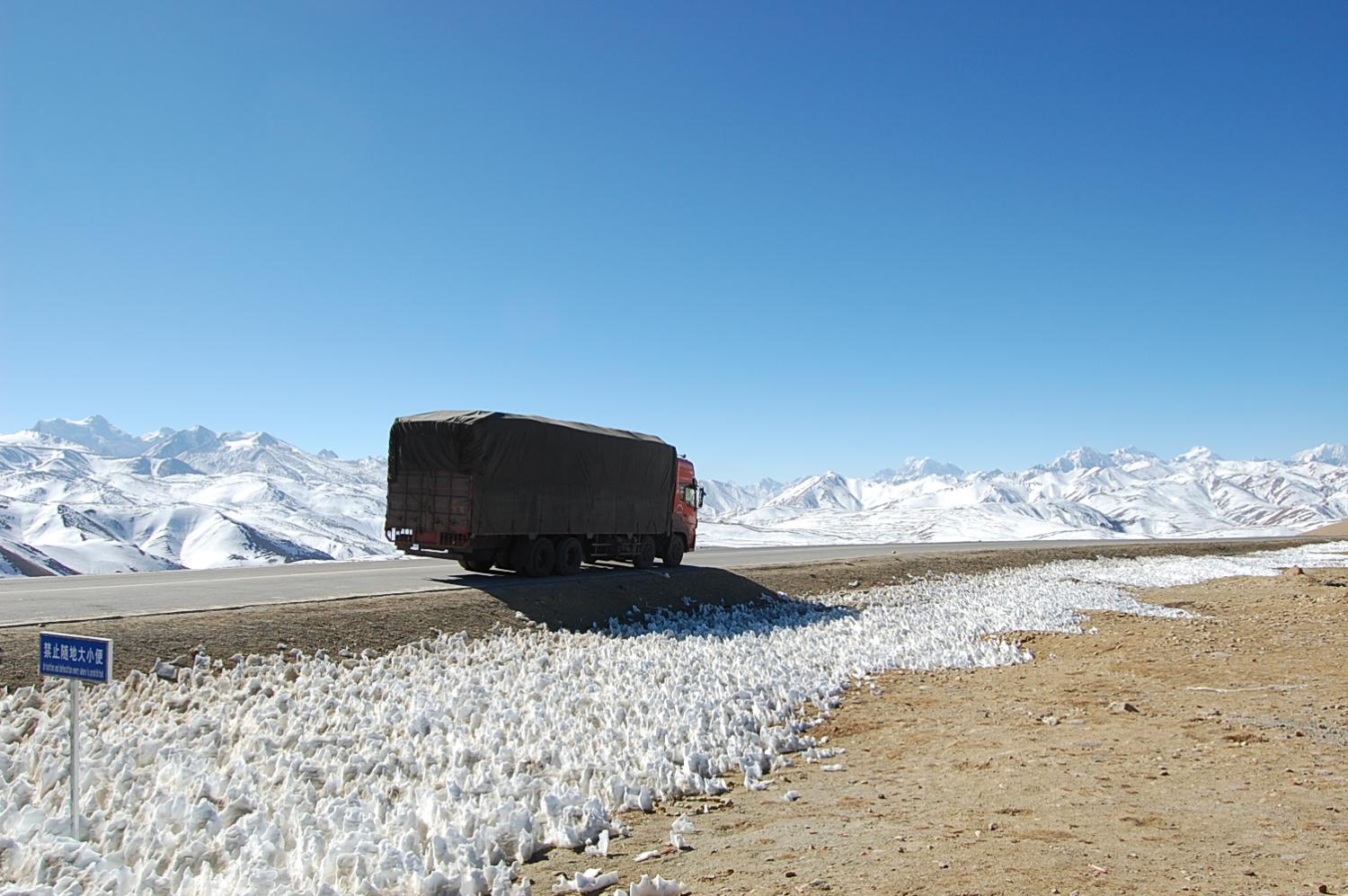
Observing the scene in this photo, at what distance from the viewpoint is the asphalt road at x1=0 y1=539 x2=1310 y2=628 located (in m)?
13.7

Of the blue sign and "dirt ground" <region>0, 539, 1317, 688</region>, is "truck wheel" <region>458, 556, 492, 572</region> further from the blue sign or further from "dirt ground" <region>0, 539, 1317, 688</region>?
the blue sign

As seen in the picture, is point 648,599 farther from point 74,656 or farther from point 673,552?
point 74,656

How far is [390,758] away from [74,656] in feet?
11.1

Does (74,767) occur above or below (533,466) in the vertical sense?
below

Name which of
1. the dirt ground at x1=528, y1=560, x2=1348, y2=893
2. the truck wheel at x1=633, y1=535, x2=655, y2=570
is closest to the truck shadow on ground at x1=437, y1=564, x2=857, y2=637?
the truck wheel at x1=633, y1=535, x2=655, y2=570

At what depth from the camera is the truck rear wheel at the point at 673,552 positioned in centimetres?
2697

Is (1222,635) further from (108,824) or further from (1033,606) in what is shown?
A: (108,824)

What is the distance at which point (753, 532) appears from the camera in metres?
122

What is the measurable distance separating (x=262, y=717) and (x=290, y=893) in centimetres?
420

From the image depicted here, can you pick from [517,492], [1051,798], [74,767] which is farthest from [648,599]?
[74,767]

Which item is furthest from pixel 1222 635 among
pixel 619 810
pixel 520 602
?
pixel 619 810

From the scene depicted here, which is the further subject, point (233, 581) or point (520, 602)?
point (233, 581)

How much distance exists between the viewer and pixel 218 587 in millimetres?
17594

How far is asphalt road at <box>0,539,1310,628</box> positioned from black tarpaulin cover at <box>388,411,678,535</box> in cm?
142
